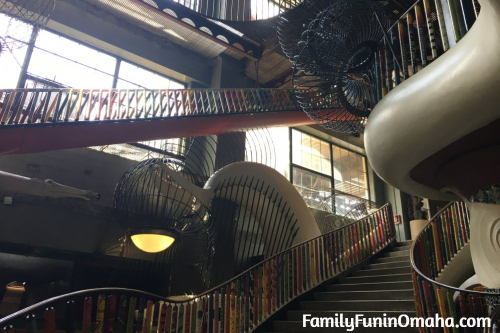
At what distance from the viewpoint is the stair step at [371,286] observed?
5163 millimetres

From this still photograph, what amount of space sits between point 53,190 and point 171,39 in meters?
5.36

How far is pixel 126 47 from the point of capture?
29.2ft

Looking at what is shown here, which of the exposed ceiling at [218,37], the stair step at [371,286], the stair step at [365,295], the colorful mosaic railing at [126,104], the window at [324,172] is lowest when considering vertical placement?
the stair step at [365,295]

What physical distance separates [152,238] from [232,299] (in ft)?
4.06

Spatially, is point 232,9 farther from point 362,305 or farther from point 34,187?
point 362,305

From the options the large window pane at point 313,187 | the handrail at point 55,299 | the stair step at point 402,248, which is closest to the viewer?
the handrail at point 55,299

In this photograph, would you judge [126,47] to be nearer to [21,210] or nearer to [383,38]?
[21,210]

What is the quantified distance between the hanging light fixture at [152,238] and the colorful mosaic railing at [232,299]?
23.7 inches

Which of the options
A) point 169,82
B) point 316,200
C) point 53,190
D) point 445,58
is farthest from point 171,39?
point 445,58

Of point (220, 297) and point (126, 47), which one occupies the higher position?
point (126, 47)

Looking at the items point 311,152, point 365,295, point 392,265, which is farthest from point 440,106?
point 311,152

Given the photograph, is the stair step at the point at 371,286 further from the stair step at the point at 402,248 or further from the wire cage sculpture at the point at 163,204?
the wire cage sculpture at the point at 163,204

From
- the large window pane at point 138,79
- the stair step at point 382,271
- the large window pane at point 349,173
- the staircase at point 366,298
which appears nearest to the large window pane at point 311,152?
the large window pane at point 349,173

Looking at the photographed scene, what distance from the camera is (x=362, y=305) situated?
15.5 ft
